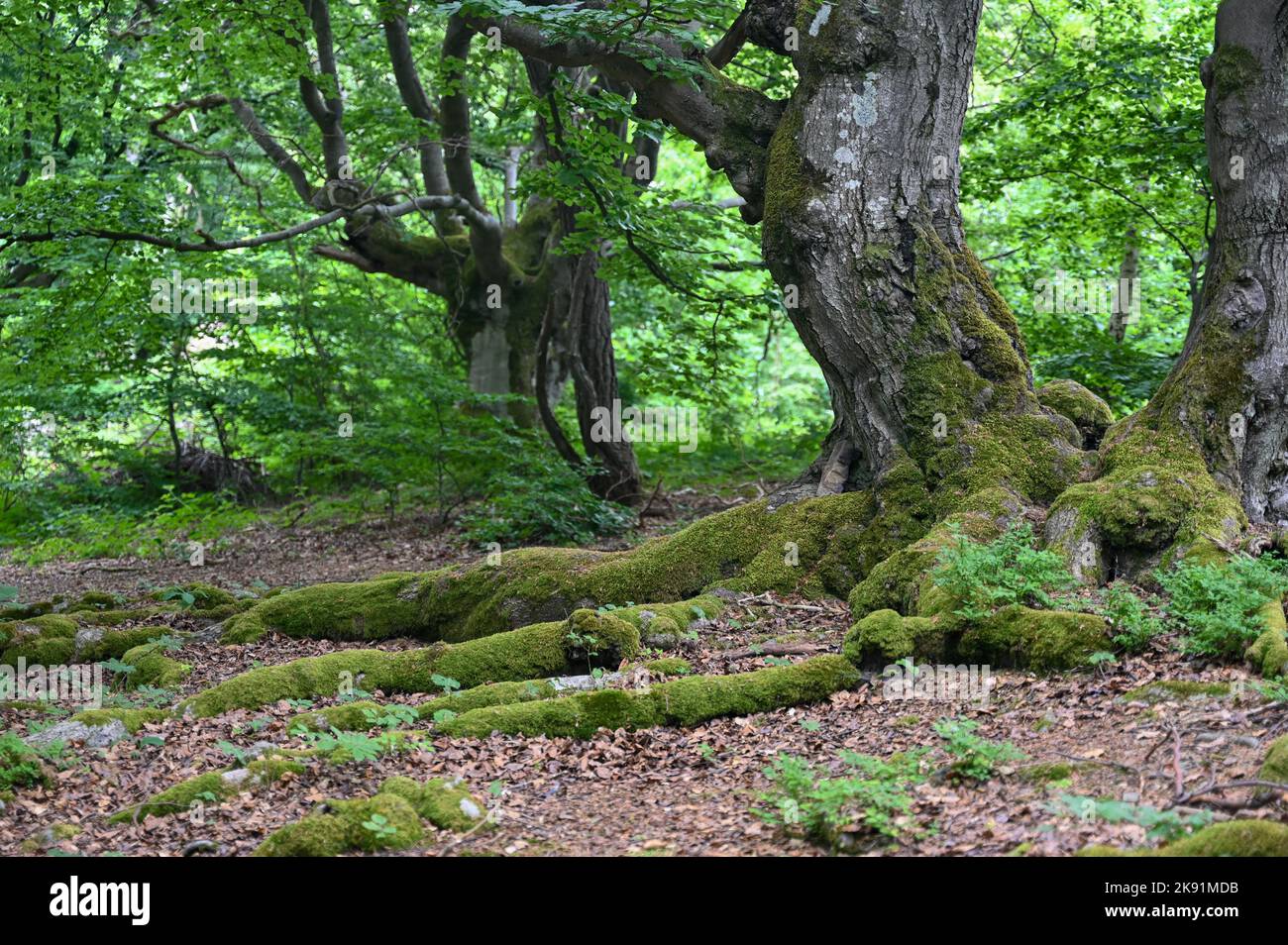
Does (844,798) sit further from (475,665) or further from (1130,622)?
(475,665)

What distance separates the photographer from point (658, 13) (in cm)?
724

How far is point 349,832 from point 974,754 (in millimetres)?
2400

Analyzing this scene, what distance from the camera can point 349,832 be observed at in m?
3.87

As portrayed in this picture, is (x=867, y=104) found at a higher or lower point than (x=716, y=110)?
lower

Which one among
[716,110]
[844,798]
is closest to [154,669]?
[844,798]

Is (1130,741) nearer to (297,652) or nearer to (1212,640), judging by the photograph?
(1212,640)

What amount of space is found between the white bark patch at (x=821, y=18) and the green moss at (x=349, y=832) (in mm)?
5886

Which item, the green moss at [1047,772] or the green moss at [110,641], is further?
the green moss at [110,641]

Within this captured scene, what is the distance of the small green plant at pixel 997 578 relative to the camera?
5293 millimetres

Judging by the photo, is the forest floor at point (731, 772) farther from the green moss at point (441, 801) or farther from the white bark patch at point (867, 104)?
the white bark patch at point (867, 104)

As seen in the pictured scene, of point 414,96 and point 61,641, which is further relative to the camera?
point 414,96

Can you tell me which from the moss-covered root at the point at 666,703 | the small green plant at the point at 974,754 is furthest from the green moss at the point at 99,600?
the small green plant at the point at 974,754

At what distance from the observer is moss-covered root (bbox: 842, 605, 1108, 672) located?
4.88m
